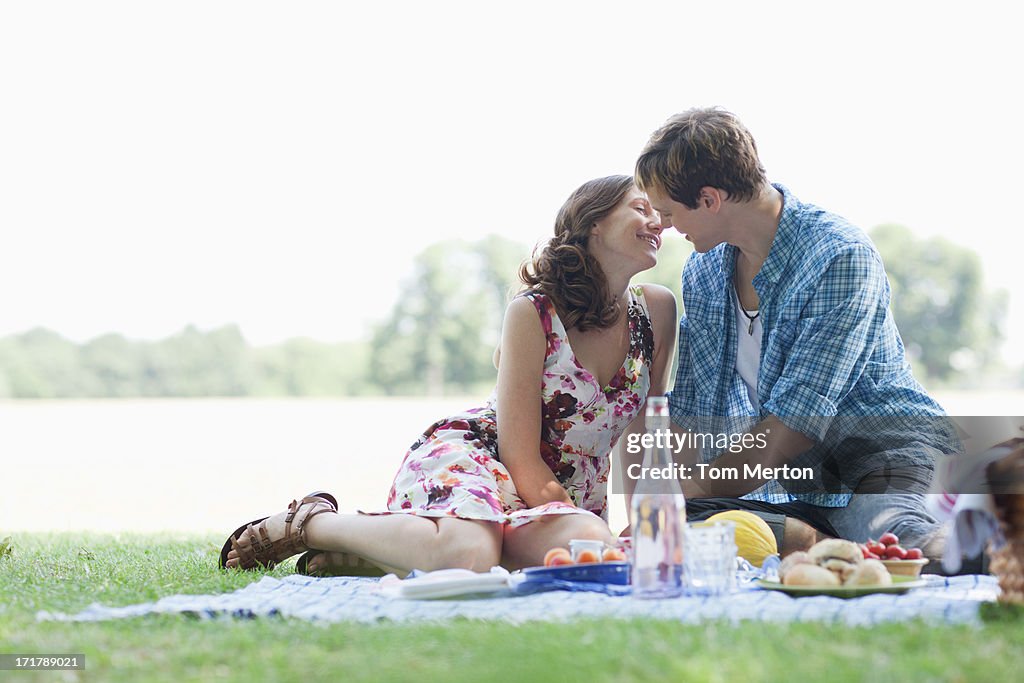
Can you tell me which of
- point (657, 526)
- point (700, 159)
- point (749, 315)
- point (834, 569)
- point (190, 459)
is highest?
point (700, 159)

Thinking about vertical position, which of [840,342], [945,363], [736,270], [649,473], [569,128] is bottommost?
[649,473]

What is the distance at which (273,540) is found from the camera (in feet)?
11.3

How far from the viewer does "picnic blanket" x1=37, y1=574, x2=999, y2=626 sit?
2303mm

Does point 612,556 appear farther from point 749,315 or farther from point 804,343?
point 749,315

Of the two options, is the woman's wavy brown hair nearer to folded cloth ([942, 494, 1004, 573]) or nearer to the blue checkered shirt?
the blue checkered shirt

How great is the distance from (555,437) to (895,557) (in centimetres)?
130

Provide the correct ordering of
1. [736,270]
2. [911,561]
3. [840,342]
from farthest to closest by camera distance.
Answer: [736,270] → [840,342] → [911,561]

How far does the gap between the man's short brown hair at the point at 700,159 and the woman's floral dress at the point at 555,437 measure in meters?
0.50

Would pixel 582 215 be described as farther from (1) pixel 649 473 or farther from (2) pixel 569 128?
(2) pixel 569 128

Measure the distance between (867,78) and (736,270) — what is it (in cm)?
4676

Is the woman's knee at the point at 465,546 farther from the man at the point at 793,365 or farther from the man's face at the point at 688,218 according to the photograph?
the man's face at the point at 688,218

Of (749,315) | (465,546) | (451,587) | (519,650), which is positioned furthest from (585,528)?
(519,650)

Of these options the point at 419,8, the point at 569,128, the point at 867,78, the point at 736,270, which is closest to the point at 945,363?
the point at 867,78

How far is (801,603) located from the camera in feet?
7.91
